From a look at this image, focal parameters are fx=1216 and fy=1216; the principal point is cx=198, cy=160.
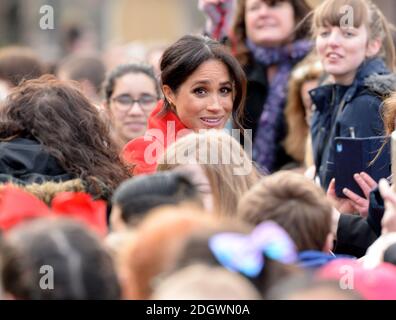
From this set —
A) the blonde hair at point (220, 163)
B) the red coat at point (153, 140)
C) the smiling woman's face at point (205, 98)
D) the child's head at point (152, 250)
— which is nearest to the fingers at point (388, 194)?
the blonde hair at point (220, 163)

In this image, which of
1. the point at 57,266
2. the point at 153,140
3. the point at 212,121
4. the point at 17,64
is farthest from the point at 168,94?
the point at 57,266

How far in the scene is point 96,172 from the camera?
493 centimetres

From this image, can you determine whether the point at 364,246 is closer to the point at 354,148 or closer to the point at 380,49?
the point at 354,148

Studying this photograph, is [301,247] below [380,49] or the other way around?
below

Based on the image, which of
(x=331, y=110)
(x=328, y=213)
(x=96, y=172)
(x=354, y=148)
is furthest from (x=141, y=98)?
(x=328, y=213)

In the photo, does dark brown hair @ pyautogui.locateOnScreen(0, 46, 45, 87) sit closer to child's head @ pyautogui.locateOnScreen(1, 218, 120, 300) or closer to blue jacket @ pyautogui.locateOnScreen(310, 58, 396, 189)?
blue jacket @ pyautogui.locateOnScreen(310, 58, 396, 189)

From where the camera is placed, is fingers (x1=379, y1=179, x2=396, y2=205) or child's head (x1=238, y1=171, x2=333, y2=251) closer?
child's head (x1=238, y1=171, x2=333, y2=251)

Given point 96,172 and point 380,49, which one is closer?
point 96,172

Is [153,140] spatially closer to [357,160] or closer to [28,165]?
[357,160]

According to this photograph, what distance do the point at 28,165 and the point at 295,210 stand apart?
1.28m

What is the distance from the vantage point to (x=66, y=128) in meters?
4.99

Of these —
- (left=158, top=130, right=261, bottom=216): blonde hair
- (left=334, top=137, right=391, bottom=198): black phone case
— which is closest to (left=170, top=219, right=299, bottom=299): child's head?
(left=158, top=130, right=261, bottom=216): blonde hair

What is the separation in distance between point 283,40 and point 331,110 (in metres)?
1.28

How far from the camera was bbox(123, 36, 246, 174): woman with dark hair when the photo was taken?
6004 mm
